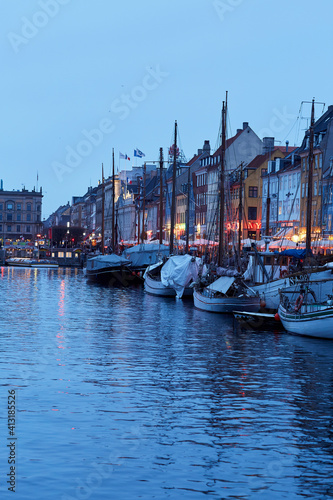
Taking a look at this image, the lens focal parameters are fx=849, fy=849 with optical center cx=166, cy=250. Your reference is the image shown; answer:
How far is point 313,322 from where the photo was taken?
41625 mm

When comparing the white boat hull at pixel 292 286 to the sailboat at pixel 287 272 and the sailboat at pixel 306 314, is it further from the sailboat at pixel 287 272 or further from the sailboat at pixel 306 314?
the sailboat at pixel 306 314

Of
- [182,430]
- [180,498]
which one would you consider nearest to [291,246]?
[182,430]

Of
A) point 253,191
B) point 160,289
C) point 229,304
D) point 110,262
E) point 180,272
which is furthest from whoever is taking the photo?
point 253,191

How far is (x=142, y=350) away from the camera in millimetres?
37844

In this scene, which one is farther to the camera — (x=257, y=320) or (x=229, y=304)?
(x=229, y=304)

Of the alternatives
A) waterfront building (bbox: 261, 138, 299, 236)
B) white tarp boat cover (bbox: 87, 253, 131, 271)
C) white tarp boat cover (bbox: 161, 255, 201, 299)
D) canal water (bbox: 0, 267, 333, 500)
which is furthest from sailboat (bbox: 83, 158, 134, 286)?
canal water (bbox: 0, 267, 333, 500)

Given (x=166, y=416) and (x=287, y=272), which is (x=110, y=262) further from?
(x=166, y=416)

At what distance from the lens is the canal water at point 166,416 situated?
57.0ft

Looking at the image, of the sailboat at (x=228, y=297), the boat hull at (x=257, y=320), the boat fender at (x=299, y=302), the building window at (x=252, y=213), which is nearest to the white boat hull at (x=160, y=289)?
the sailboat at (x=228, y=297)

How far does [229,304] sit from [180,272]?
1695 cm

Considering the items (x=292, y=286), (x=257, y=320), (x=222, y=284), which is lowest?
(x=257, y=320)

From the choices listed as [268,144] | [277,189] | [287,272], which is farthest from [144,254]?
[287,272]

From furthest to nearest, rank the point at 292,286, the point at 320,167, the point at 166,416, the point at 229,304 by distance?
1. the point at 320,167
2. the point at 229,304
3. the point at 292,286
4. the point at 166,416

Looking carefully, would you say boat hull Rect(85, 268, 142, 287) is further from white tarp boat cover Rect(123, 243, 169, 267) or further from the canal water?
the canal water
